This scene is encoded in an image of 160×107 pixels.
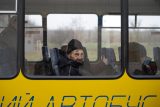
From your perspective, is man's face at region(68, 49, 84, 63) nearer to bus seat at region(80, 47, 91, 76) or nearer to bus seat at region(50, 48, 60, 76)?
bus seat at region(80, 47, 91, 76)

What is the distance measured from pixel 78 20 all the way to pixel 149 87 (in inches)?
44.3

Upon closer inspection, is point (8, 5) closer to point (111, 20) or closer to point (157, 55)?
point (111, 20)

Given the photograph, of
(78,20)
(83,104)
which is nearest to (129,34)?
(78,20)

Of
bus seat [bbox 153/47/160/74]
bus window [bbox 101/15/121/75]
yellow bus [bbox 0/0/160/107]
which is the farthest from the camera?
bus seat [bbox 153/47/160/74]

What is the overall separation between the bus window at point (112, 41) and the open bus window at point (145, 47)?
153mm

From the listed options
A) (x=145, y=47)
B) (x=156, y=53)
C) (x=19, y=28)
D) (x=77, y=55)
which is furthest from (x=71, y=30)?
(x=156, y=53)

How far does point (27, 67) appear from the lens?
5.61 metres

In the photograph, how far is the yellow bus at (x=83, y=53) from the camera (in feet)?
18.2

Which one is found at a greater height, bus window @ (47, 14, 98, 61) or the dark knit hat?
bus window @ (47, 14, 98, 61)

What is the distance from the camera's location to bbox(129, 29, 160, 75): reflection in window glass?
225 inches

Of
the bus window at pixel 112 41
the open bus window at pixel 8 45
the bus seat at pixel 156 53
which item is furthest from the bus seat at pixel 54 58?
the bus seat at pixel 156 53

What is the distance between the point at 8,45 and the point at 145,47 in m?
1.60

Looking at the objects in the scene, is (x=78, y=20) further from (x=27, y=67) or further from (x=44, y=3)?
(x=27, y=67)

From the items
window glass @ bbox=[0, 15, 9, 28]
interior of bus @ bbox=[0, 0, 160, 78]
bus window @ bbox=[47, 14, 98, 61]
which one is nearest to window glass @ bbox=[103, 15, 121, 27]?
interior of bus @ bbox=[0, 0, 160, 78]
